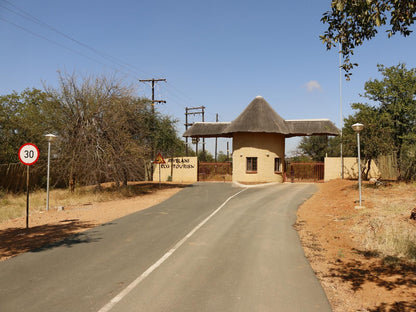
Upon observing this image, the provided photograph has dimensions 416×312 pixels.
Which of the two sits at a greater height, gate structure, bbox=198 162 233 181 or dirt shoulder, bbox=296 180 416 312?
gate structure, bbox=198 162 233 181

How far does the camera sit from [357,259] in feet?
24.1

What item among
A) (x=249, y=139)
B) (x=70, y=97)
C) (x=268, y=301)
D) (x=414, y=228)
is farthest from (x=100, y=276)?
(x=249, y=139)

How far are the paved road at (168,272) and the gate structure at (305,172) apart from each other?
19.8 metres

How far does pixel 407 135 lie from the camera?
19578 mm

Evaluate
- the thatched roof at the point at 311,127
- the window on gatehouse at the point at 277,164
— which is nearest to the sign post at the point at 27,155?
the window on gatehouse at the point at 277,164

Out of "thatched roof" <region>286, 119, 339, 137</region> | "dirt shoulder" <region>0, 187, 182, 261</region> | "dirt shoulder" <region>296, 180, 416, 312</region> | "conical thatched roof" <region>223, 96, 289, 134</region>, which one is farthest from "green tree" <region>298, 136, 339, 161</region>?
"dirt shoulder" <region>0, 187, 182, 261</region>

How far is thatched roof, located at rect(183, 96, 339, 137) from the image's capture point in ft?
94.8

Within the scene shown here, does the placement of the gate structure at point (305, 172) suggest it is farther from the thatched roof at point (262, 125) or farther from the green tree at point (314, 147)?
the green tree at point (314, 147)

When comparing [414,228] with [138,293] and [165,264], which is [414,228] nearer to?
[165,264]

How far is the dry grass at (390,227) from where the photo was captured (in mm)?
7540

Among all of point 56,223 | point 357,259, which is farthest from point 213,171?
point 357,259

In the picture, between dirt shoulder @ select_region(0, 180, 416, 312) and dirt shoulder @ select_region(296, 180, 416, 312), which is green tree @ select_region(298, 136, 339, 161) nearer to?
dirt shoulder @ select_region(0, 180, 416, 312)

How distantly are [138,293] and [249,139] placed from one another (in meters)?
25.3

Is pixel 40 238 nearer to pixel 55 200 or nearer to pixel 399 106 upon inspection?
pixel 55 200
